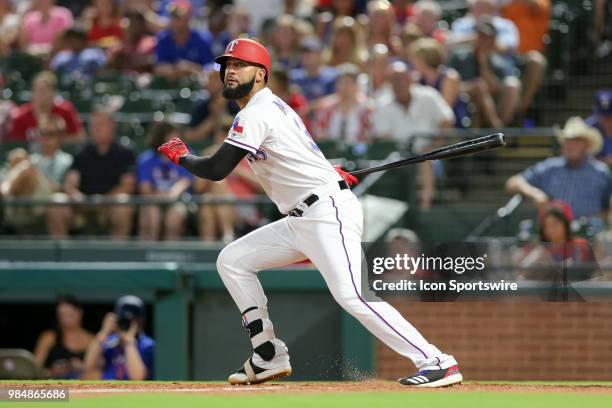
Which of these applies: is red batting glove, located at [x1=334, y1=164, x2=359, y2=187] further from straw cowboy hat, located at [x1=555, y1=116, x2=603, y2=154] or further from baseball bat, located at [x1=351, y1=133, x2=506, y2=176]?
straw cowboy hat, located at [x1=555, y1=116, x2=603, y2=154]

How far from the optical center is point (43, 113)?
39.7 feet

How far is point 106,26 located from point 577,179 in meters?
6.31

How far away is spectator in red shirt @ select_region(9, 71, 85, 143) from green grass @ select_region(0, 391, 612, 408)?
6041 mm

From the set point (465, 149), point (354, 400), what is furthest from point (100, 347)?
point (354, 400)

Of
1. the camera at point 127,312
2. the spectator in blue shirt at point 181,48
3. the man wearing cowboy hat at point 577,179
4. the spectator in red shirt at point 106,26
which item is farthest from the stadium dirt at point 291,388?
the spectator in red shirt at point 106,26

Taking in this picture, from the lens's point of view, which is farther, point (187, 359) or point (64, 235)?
point (64, 235)

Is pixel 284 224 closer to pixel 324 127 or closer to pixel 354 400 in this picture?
pixel 354 400

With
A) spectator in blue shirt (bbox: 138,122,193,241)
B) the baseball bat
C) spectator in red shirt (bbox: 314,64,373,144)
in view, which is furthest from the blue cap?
the baseball bat

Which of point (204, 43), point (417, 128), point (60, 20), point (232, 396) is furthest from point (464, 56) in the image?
point (232, 396)

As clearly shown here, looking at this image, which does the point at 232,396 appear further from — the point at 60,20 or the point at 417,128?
the point at 60,20

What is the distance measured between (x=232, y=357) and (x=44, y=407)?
13.4 feet

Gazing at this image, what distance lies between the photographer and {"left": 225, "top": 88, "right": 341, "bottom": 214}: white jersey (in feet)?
21.5

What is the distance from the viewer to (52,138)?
11383 millimetres

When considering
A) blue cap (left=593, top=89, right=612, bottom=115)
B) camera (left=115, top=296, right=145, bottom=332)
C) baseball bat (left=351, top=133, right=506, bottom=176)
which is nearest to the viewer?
baseball bat (left=351, top=133, right=506, bottom=176)
